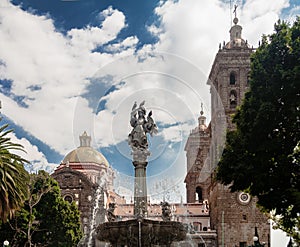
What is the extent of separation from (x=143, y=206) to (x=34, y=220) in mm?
27040

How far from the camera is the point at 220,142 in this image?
51031 millimetres

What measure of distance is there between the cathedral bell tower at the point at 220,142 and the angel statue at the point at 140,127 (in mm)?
26081

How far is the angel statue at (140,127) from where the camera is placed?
21203 mm

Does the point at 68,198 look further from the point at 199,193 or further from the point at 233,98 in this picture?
the point at 199,193

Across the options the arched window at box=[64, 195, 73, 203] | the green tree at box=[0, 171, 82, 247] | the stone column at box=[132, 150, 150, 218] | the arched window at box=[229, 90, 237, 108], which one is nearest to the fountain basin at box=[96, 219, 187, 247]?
the stone column at box=[132, 150, 150, 218]

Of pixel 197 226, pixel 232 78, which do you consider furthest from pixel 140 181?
pixel 197 226

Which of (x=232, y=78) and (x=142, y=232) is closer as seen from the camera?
(x=142, y=232)

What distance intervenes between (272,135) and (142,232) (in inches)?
253

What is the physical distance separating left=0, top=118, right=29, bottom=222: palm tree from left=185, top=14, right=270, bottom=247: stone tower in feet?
70.5

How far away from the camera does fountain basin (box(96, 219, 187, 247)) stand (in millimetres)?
17891

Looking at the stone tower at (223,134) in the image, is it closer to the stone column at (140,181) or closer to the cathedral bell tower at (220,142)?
the cathedral bell tower at (220,142)

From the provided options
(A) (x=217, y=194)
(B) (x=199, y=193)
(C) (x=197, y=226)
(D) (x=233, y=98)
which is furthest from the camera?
(B) (x=199, y=193)

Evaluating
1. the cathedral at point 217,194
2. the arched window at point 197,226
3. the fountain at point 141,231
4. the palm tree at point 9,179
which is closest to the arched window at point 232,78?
the cathedral at point 217,194

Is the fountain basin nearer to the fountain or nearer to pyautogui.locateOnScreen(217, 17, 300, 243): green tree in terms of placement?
the fountain
